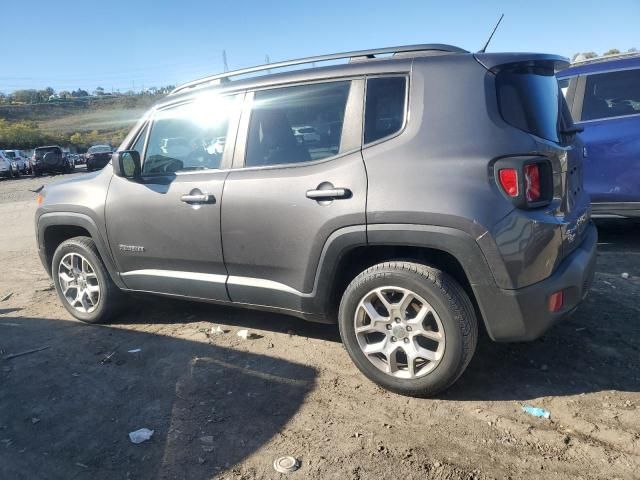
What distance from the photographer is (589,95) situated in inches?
225

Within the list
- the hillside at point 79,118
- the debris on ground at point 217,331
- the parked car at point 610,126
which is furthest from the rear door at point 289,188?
the hillside at point 79,118

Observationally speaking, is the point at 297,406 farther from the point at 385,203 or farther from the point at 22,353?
the point at 22,353

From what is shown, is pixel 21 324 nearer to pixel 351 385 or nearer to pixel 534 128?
pixel 351 385

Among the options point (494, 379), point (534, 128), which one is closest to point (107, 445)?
point (494, 379)

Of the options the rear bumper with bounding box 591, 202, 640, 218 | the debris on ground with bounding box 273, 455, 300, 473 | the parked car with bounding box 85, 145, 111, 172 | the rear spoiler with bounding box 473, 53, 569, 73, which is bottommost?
the parked car with bounding box 85, 145, 111, 172

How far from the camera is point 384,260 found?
3.16 meters

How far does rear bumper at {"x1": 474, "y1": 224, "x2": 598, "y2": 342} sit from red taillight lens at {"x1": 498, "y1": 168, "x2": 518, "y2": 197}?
0.50 metres

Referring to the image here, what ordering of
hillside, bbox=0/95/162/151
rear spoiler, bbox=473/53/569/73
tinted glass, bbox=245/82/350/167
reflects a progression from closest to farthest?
rear spoiler, bbox=473/53/569/73
tinted glass, bbox=245/82/350/167
hillside, bbox=0/95/162/151

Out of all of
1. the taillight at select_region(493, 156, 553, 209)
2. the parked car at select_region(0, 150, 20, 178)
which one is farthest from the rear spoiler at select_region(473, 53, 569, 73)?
the parked car at select_region(0, 150, 20, 178)

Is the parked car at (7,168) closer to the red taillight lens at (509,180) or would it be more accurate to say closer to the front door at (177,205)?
the front door at (177,205)

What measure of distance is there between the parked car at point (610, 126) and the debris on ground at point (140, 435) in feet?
16.3

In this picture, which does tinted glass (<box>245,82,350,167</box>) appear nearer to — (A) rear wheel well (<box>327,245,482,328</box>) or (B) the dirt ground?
(A) rear wheel well (<box>327,245,482,328</box>)

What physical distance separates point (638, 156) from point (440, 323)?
390 cm

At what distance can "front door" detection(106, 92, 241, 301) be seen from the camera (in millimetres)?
3639
